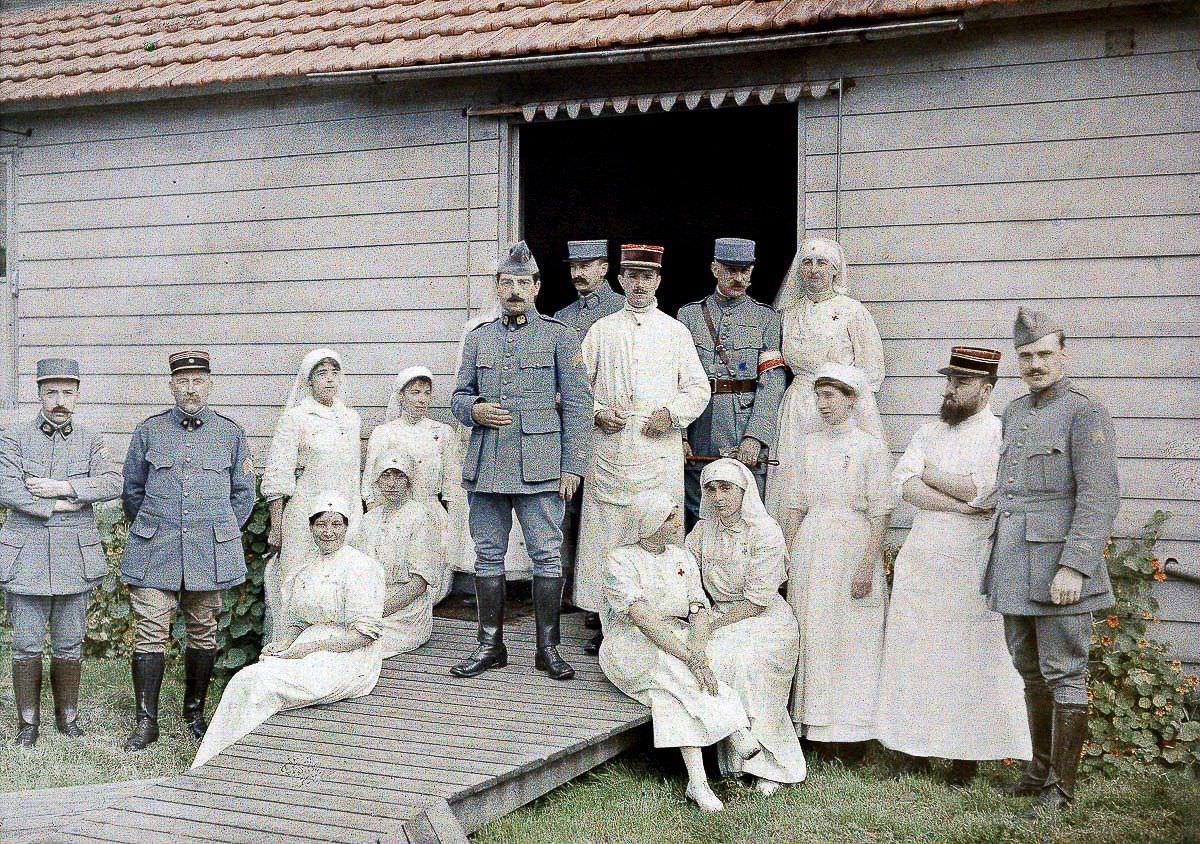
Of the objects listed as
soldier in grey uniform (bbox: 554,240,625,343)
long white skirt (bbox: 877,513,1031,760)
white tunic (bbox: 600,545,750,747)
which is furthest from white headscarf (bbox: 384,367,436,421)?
long white skirt (bbox: 877,513,1031,760)

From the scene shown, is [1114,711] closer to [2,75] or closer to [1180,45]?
[1180,45]

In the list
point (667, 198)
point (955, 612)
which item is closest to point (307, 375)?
point (955, 612)

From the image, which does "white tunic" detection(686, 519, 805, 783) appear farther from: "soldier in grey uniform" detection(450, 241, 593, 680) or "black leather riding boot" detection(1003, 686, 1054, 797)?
"black leather riding boot" detection(1003, 686, 1054, 797)

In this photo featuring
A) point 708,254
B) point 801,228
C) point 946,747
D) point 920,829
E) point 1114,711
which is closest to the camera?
point 920,829

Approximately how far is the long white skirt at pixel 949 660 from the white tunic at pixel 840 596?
0.15 m

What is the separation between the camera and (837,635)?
580 centimetres

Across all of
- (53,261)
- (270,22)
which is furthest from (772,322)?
(53,261)

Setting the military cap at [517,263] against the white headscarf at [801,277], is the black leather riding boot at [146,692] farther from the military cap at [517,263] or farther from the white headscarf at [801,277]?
the white headscarf at [801,277]

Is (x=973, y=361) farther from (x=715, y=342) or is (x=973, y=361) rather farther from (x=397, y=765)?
(x=397, y=765)

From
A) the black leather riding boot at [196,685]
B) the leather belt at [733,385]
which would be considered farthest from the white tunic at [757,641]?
the black leather riding boot at [196,685]

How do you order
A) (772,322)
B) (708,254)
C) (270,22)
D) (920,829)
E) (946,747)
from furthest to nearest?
(708,254) < (270,22) < (772,322) < (946,747) < (920,829)

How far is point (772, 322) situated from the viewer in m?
6.51

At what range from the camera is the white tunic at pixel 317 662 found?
18.2 feet

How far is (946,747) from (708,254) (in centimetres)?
711
